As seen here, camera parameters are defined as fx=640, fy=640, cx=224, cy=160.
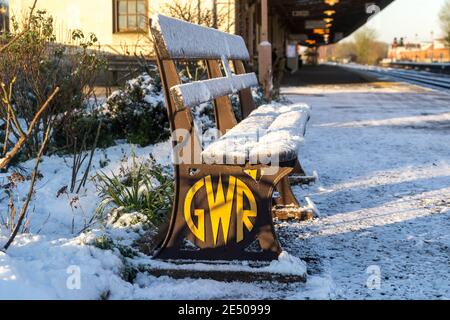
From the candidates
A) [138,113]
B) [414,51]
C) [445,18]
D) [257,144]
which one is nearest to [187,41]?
[257,144]

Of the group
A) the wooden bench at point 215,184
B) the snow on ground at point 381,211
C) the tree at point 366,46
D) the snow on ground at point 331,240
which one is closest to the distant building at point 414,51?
the tree at point 366,46

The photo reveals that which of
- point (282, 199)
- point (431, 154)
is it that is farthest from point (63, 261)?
point (431, 154)

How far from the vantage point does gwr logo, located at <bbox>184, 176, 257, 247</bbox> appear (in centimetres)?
314

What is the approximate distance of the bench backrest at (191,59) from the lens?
309cm

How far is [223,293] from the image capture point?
2.92 meters

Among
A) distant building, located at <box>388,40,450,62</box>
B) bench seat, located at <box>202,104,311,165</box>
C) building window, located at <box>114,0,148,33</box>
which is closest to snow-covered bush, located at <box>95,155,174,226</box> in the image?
bench seat, located at <box>202,104,311,165</box>

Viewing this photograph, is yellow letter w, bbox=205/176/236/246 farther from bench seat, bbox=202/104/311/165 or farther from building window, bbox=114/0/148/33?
building window, bbox=114/0/148/33

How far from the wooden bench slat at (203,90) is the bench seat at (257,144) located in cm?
25

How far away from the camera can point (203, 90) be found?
3.60 metres

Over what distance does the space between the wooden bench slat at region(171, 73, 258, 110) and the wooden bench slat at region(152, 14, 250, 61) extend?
16 centimetres

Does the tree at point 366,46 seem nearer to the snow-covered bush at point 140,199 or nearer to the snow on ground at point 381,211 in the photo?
the snow on ground at point 381,211

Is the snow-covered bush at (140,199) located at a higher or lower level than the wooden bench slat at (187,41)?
lower

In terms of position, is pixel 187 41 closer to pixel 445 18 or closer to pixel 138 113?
pixel 138 113

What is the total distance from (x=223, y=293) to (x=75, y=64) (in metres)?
3.56
